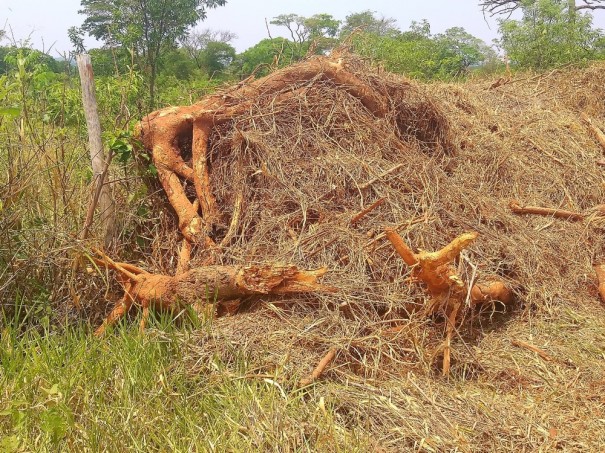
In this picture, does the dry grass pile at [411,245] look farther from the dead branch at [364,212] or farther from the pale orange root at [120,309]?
the pale orange root at [120,309]

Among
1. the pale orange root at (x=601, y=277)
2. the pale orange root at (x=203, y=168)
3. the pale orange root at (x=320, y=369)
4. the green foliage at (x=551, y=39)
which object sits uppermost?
the green foliage at (x=551, y=39)

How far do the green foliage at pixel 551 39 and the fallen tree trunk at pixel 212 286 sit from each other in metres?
7.59

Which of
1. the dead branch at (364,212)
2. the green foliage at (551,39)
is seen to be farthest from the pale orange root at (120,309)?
the green foliage at (551,39)

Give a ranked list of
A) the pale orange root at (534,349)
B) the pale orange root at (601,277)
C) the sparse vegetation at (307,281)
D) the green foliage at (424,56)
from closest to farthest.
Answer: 1. the sparse vegetation at (307,281)
2. the pale orange root at (534,349)
3. the pale orange root at (601,277)
4. the green foliage at (424,56)

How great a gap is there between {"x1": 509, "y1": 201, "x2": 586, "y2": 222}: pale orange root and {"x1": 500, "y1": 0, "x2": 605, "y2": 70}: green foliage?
211 inches

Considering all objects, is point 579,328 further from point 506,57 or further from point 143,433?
point 506,57

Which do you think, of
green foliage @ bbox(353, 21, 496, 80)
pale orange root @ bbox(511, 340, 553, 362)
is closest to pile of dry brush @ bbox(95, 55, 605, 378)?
pale orange root @ bbox(511, 340, 553, 362)

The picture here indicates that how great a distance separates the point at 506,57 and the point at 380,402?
8592 millimetres

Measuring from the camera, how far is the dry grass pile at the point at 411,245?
8.75 feet

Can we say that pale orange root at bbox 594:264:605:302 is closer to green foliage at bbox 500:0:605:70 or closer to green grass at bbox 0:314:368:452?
green grass at bbox 0:314:368:452

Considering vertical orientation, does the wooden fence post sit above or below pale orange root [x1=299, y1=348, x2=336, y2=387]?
above

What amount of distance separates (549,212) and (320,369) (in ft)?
8.68

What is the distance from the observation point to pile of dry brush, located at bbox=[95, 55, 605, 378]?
314cm

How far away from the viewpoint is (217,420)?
2.42 m
